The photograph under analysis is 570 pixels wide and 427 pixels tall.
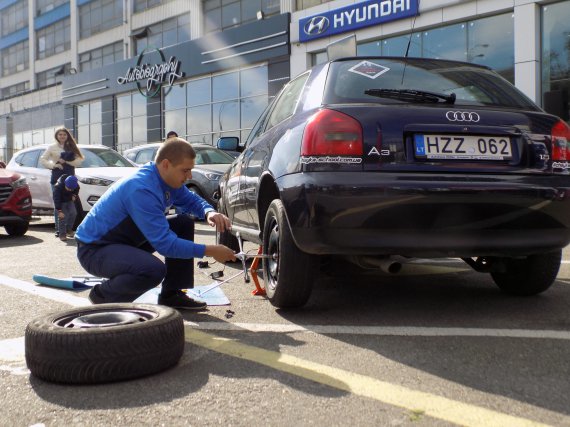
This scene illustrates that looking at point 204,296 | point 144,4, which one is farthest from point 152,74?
point 204,296

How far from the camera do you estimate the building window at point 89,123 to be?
33688mm

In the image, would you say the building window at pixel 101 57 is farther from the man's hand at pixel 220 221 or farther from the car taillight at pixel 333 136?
the car taillight at pixel 333 136

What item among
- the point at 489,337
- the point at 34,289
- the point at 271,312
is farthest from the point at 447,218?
the point at 34,289

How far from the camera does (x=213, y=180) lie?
1031cm

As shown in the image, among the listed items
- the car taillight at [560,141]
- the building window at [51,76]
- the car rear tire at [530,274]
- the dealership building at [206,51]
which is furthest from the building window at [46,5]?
the car taillight at [560,141]

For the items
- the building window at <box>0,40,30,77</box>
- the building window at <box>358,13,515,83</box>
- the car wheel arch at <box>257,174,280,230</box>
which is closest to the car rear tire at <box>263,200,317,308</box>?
the car wheel arch at <box>257,174,280,230</box>

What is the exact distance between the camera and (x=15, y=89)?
47875 mm

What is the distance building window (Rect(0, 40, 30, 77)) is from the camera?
151 feet

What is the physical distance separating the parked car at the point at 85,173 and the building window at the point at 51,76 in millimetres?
30635

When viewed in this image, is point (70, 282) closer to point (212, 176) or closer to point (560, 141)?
point (560, 141)

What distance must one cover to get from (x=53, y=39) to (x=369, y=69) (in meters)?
42.8

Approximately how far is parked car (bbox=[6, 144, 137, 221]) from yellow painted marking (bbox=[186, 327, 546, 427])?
6570mm

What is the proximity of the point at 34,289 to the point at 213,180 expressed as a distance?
232 inches

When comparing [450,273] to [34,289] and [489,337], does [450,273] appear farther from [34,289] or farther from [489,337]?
[34,289]
